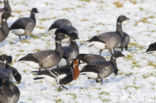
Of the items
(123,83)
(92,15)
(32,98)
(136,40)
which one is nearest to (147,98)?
(123,83)

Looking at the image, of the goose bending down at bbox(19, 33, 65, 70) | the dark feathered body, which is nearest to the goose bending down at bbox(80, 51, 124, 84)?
the goose bending down at bbox(19, 33, 65, 70)

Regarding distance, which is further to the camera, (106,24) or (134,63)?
(106,24)

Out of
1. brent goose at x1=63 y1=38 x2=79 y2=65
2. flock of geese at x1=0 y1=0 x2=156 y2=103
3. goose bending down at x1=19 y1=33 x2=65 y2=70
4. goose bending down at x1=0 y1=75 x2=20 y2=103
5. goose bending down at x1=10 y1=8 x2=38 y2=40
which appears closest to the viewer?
goose bending down at x1=0 y1=75 x2=20 y2=103

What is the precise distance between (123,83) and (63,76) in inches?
103

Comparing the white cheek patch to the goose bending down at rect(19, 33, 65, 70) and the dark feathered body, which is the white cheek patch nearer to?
the goose bending down at rect(19, 33, 65, 70)

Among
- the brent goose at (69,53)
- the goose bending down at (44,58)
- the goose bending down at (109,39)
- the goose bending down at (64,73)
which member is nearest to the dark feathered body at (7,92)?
the goose bending down at (64,73)

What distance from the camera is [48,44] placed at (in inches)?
701

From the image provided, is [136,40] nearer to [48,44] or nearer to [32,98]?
[48,44]

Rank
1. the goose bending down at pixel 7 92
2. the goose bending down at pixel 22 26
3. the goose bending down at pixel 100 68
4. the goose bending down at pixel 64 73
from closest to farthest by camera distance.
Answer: the goose bending down at pixel 7 92 → the goose bending down at pixel 64 73 → the goose bending down at pixel 100 68 → the goose bending down at pixel 22 26

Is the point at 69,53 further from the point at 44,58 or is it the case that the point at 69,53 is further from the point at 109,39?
the point at 109,39

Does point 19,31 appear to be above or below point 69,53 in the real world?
above

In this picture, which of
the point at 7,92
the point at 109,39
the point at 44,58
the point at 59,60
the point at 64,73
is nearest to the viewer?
the point at 7,92

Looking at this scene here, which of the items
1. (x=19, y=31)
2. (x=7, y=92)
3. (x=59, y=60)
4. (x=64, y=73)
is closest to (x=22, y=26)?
(x=19, y=31)

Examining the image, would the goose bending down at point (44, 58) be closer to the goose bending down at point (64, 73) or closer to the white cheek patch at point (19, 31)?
the goose bending down at point (64, 73)
